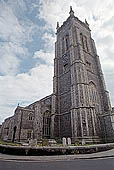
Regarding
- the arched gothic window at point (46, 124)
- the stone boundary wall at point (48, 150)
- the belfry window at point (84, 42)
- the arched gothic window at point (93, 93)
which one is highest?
the belfry window at point (84, 42)

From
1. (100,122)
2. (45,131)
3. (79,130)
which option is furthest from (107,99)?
(45,131)

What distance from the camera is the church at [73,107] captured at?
69.4 ft

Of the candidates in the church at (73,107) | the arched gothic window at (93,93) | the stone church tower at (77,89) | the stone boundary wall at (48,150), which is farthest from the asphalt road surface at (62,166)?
the arched gothic window at (93,93)

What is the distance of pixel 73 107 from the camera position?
2258cm

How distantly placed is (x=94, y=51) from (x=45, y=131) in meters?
25.8

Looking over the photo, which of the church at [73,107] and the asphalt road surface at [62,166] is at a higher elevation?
the church at [73,107]

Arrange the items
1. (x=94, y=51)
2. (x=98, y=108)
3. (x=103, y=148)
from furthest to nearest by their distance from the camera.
→ 1. (x=94, y=51)
2. (x=98, y=108)
3. (x=103, y=148)

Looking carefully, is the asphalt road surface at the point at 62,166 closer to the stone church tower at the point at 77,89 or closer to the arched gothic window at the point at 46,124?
the stone church tower at the point at 77,89

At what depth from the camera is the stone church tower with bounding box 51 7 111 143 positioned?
21062mm

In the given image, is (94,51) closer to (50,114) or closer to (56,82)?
(56,82)

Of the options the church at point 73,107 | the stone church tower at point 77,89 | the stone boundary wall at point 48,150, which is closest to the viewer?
the stone boundary wall at point 48,150

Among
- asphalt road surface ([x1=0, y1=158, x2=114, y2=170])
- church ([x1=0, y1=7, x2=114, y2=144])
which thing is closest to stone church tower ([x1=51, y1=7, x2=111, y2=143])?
church ([x1=0, y1=7, x2=114, y2=144])

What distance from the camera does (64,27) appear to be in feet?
125

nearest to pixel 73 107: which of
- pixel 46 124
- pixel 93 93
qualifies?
pixel 93 93
